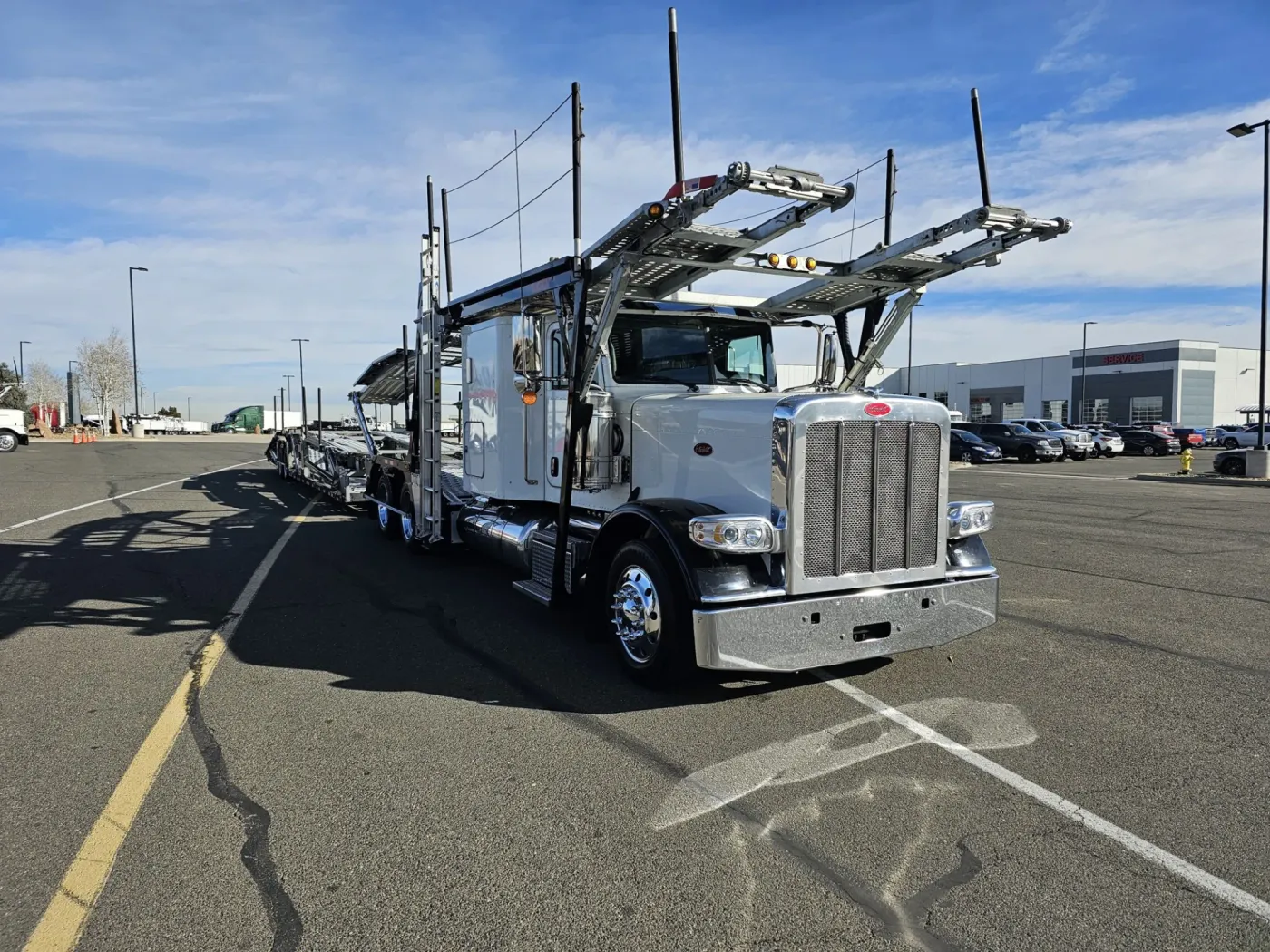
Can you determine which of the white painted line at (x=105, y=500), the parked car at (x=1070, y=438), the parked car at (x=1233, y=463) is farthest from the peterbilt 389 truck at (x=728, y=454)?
the parked car at (x=1070, y=438)

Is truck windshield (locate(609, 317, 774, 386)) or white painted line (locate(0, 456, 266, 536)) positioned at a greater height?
truck windshield (locate(609, 317, 774, 386))

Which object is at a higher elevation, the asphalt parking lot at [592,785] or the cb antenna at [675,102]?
the cb antenna at [675,102]

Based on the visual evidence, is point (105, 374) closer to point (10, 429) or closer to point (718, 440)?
point (10, 429)

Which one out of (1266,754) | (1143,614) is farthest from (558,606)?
(1143,614)

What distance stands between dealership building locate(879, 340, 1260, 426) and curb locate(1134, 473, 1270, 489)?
40.8 metres

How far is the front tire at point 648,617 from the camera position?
471 centimetres

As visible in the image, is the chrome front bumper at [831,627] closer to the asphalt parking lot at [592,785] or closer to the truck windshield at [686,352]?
the asphalt parking lot at [592,785]

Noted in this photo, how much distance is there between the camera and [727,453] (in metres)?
5.12

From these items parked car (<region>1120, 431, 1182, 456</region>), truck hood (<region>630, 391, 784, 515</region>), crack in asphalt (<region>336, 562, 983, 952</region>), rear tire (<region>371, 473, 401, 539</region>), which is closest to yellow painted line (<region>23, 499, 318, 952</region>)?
crack in asphalt (<region>336, 562, 983, 952</region>)

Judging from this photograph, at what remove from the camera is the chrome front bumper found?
4.40 meters

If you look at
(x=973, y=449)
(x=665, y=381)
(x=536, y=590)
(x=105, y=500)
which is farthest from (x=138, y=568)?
(x=973, y=449)

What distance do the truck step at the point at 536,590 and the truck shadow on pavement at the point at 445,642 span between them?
1.04ft

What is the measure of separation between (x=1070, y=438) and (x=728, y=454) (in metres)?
34.9

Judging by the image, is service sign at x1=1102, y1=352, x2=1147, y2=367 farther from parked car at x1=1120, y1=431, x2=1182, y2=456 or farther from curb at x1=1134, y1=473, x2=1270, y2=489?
curb at x1=1134, y1=473, x2=1270, y2=489
